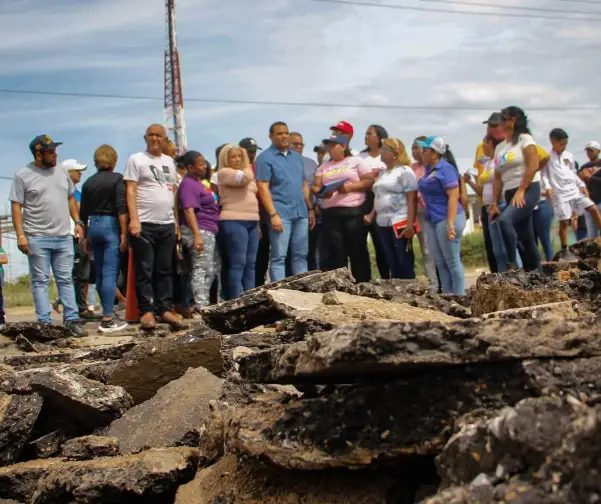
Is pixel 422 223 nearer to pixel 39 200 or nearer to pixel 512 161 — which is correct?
pixel 512 161

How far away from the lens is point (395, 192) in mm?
9344

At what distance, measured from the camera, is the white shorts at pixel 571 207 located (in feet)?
39.4

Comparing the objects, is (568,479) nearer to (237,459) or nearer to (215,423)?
(237,459)

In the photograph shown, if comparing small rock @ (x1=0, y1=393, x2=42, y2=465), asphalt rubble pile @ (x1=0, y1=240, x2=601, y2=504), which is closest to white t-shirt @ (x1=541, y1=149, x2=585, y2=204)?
asphalt rubble pile @ (x1=0, y1=240, x2=601, y2=504)

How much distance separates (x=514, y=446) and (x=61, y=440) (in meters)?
3.07

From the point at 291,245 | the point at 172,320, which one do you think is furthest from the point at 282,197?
the point at 172,320

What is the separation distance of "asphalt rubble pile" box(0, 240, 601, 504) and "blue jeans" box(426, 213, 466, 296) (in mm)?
3640

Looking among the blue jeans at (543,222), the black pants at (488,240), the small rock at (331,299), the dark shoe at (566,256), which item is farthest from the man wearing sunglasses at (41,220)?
the dark shoe at (566,256)

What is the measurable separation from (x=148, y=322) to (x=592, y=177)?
820 cm

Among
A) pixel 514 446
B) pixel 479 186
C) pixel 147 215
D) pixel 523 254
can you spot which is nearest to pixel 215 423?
pixel 514 446

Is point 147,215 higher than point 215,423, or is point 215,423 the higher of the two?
point 147,215

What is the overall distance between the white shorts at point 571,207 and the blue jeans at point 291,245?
14.2 feet

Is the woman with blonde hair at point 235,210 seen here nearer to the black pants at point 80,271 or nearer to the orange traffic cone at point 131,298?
the orange traffic cone at point 131,298

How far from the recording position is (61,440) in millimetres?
4668
